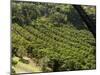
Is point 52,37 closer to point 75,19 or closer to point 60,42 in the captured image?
point 60,42

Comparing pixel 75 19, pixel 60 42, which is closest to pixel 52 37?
pixel 60 42

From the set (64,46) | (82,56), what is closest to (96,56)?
(82,56)

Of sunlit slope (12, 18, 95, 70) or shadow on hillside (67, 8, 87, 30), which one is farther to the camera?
shadow on hillside (67, 8, 87, 30)

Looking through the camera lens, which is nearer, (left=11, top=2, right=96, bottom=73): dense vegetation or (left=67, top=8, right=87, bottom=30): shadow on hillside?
(left=11, top=2, right=96, bottom=73): dense vegetation

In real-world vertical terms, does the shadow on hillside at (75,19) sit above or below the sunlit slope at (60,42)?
above

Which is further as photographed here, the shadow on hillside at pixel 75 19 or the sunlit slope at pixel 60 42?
the shadow on hillside at pixel 75 19

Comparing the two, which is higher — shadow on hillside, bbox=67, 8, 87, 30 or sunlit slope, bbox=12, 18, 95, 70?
shadow on hillside, bbox=67, 8, 87, 30

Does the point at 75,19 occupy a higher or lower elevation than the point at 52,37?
higher

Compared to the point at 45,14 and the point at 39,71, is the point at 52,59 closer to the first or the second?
the point at 39,71

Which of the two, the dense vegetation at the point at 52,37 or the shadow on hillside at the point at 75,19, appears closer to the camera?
the dense vegetation at the point at 52,37
